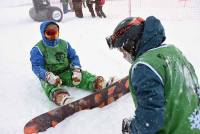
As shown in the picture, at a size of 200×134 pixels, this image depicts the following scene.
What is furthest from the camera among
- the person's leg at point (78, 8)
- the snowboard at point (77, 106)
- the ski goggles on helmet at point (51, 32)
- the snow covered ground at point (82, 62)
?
the person's leg at point (78, 8)

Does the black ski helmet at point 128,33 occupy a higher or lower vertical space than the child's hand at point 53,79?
higher

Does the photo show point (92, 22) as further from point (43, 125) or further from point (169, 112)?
point (169, 112)

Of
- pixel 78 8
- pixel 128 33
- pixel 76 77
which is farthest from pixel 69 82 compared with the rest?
pixel 78 8

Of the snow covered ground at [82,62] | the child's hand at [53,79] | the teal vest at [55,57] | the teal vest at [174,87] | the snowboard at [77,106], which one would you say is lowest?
the snow covered ground at [82,62]

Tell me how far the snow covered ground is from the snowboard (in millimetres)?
72

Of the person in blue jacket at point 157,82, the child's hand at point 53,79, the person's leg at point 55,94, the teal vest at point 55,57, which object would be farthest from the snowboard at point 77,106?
the person in blue jacket at point 157,82

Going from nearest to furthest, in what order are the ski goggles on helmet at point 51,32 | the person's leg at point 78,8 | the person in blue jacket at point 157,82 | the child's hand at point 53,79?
the person in blue jacket at point 157,82 < the child's hand at point 53,79 < the ski goggles on helmet at point 51,32 < the person's leg at point 78,8

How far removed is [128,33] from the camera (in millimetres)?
2027

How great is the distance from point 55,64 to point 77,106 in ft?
3.39

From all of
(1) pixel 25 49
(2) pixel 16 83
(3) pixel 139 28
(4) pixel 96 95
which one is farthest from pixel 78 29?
(3) pixel 139 28

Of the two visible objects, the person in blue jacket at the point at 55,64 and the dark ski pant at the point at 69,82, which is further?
the person in blue jacket at the point at 55,64

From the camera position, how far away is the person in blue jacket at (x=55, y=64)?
4.68m

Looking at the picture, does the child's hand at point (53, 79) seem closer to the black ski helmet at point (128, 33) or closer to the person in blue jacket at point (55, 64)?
the person in blue jacket at point (55, 64)

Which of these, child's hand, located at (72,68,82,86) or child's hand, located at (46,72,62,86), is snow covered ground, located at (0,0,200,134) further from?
child's hand, located at (46,72,62,86)
